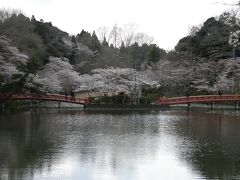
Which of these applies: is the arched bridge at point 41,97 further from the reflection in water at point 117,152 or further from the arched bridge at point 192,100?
the reflection in water at point 117,152

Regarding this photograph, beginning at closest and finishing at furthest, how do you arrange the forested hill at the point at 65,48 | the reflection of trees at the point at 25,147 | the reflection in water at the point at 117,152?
1. the reflection in water at the point at 117,152
2. the reflection of trees at the point at 25,147
3. the forested hill at the point at 65,48

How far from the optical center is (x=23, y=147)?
15703 millimetres

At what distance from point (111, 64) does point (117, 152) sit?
41.6m

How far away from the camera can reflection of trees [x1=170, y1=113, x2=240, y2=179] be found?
481 inches

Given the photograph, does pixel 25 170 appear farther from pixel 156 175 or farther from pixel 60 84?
pixel 60 84

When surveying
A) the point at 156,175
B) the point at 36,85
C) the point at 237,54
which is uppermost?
the point at 237,54

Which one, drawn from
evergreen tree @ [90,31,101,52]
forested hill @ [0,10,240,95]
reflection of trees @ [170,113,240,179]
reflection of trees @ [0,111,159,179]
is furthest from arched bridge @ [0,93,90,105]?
evergreen tree @ [90,31,101,52]

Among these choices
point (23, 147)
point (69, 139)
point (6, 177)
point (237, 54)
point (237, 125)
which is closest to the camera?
point (6, 177)

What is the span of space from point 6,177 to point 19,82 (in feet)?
71.7

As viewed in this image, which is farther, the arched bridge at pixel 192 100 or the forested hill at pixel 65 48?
the forested hill at pixel 65 48

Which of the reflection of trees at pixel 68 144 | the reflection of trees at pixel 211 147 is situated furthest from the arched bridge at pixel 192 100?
the reflection of trees at pixel 68 144

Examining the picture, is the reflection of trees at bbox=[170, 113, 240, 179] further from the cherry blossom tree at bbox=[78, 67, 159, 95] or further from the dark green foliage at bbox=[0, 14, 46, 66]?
the dark green foliage at bbox=[0, 14, 46, 66]

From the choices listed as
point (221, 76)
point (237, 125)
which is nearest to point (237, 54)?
point (221, 76)

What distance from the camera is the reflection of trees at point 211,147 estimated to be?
12.2 metres
